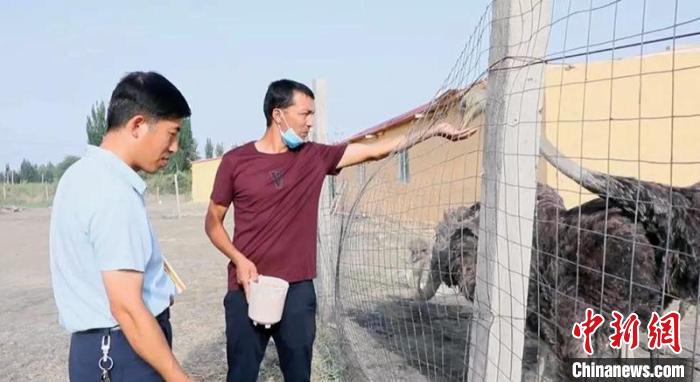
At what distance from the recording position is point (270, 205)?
3.14 meters

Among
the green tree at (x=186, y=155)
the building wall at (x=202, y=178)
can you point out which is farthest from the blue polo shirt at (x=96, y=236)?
the green tree at (x=186, y=155)

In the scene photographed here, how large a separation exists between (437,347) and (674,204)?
89.7 inches

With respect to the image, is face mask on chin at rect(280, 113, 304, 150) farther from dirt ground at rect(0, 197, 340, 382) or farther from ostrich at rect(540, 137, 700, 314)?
dirt ground at rect(0, 197, 340, 382)

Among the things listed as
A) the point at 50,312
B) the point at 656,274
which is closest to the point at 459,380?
the point at 656,274

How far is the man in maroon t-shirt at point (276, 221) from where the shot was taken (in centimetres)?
314

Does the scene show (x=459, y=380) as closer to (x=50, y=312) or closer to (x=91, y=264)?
(x=91, y=264)

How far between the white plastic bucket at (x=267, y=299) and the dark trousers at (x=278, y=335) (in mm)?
121

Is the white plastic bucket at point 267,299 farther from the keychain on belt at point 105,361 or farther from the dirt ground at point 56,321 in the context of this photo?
the dirt ground at point 56,321

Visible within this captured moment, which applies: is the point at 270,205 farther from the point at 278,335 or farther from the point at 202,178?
the point at 202,178

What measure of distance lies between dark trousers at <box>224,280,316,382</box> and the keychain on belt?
132 centimetres

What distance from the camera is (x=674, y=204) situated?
3.30 meters

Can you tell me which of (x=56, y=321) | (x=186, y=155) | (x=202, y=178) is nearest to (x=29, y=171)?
(x=186, y=155)
